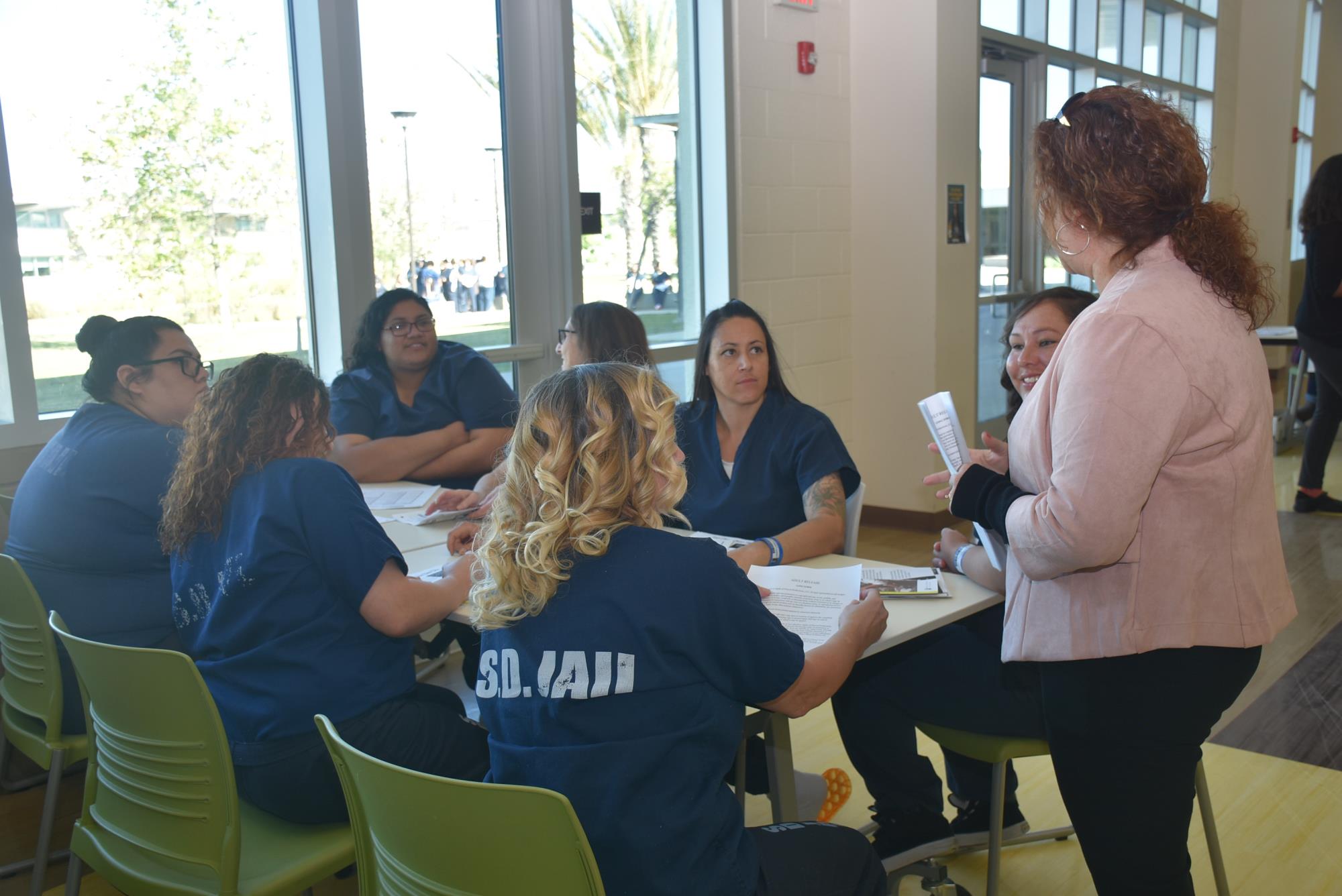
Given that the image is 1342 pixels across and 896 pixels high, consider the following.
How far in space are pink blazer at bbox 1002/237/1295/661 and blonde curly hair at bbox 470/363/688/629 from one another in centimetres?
50

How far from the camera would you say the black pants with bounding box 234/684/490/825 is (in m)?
1.73

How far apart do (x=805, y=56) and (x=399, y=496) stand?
119 inches

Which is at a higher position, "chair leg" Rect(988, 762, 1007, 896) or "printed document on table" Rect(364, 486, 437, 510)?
"printed document on table" Rect(364, 486, 437, 510)

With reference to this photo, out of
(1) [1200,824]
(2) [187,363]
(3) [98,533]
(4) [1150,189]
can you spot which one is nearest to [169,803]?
(3) [98,533]

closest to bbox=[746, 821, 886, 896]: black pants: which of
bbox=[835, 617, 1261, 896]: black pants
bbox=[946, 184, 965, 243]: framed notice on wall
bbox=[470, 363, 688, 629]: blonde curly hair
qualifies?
bbox=[835, 617, 1261, 896]: black pants

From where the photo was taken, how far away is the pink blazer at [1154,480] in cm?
134

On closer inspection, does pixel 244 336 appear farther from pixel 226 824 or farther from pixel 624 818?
pixel 624 818

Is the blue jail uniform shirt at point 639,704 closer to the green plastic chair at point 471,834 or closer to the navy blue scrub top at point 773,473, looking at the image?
the green plastic chair at point 471,834

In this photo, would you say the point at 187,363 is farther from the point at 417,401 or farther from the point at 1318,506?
the point at 1318,506

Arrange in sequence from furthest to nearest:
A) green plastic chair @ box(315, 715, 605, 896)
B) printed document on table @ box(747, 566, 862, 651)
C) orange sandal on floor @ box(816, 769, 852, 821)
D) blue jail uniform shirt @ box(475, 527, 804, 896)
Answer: orange sandal on floor @ box(816, 769, 852, 821) → printed document on table @ box(747, 566, 862, 651) → blue jail uniform shirt @ box(475, 527, 804, 896) → green plastic chair @ box(315, 715, 605, 896)

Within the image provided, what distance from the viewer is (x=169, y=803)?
1654 mm

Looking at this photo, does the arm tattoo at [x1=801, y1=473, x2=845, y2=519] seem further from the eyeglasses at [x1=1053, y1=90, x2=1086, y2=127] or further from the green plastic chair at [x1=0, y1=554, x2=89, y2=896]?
the green plastic chair at [x1=0, y1=554, x2=89, y2=896]

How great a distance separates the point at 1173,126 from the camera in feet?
4.61

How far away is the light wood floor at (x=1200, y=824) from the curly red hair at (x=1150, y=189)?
1282 millimetres
